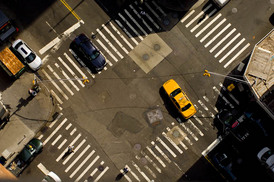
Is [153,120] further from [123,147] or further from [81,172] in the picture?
[81,172]

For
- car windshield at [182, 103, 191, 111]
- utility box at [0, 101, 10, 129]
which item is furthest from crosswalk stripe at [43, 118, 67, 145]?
car windshield at [182, 103, 191, 111]

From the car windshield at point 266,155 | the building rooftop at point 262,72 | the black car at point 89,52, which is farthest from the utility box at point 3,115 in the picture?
the car windshield at point 266,155

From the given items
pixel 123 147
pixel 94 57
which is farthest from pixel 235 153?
pixel 94 57

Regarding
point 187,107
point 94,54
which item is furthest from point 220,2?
point 94,54

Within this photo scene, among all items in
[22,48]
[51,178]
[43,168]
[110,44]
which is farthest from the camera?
[110,44]

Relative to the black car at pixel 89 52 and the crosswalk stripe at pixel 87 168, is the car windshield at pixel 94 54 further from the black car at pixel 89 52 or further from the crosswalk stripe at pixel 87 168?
the crosswalk stripe at pixel 87 168

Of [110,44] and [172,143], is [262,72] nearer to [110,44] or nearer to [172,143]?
[172,143]

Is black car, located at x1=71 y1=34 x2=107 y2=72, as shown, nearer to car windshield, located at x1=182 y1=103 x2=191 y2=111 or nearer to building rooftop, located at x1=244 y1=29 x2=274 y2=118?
car windshield, located at x1=182 y1=103 x2=191 y2=111
